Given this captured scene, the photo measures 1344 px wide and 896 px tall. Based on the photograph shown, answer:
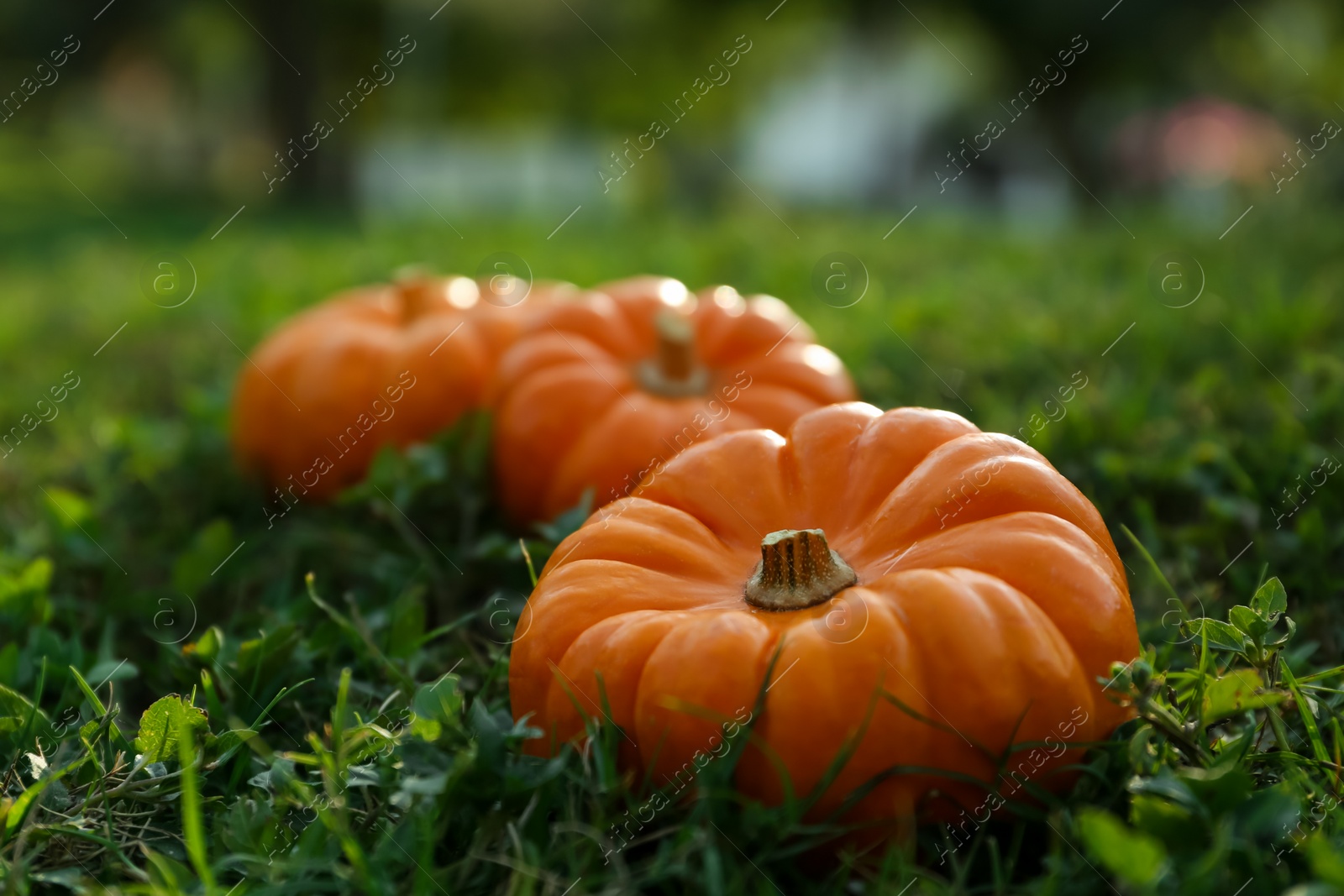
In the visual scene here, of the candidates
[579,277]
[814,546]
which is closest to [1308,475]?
[814,546]

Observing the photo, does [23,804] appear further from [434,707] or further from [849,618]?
[849,618]

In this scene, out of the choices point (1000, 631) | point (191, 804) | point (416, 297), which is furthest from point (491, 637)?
point (416, 297)

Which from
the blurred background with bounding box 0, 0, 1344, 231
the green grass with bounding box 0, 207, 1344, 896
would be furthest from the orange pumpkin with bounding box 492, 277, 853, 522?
the blurred background with bounding box 0, 0, 1344, 231

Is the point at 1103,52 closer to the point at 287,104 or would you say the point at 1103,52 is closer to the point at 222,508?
the point at 287,104

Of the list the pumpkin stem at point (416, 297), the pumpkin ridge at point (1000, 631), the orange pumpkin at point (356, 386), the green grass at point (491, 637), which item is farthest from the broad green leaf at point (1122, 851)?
the pumpkin stem at point (416, 297)

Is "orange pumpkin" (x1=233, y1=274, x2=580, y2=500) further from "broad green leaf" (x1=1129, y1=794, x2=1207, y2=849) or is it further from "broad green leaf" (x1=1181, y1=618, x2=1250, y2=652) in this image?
"broad green leaf" (x1=1129, y1=794, x2=1207, y2=849)

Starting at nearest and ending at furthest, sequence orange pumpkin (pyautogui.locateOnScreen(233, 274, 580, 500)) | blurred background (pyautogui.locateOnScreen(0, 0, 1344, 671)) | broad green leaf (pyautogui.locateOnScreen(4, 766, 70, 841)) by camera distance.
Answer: broad green leaf (pyautogui.locateOnScreen(4, 766, 70, 841)) → blurred background (pyautogui.locateOnScreen(0, 0, 1344, 671)) → orange pumpkin (pyautogui.locateOnScreen(233, 274, 580, 500))

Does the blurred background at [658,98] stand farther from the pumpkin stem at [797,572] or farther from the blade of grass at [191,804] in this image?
the blade of grass at [191,804]
